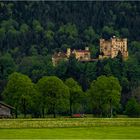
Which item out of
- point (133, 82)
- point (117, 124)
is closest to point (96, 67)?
point (133, 82)

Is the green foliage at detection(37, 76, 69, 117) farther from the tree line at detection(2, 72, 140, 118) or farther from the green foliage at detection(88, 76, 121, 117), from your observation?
the green foliage at detection(88, 76, 121, 117)

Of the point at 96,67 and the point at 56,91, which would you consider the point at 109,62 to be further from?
the point at 56,91

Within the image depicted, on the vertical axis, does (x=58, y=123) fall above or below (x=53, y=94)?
below

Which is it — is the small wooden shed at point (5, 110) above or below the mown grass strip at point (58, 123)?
below

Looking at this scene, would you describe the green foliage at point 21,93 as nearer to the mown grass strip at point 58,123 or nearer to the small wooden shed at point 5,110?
the small wooden shed at point 5,110

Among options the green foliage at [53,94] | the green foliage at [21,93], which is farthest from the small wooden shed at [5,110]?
the green foliage at [53,94]

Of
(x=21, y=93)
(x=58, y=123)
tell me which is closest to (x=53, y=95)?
(x=21, y=93)

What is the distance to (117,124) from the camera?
251 feet

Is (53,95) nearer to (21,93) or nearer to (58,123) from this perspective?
(21,93)

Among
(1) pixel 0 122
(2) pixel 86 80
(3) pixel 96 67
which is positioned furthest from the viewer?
(3) pixel 96 67

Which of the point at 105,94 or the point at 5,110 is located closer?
the point at 5,110

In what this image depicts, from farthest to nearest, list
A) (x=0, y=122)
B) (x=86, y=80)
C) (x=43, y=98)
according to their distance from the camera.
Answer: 1. (x=86, y=80)
2. (x=43, y=98)
3. (x=0, y=122)

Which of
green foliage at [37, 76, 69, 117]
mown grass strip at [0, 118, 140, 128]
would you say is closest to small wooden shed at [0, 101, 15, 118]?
green foliage at [37, 76, 69, 117]

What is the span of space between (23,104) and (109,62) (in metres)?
88.4
